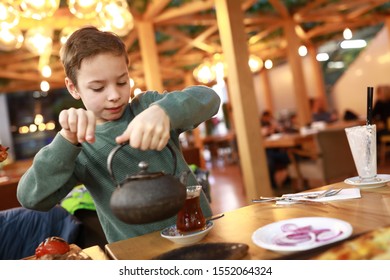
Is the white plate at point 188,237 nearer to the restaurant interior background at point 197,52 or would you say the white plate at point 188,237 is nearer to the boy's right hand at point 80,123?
the boy's right hand at point 80,123

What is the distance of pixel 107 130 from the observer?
4.26 feet

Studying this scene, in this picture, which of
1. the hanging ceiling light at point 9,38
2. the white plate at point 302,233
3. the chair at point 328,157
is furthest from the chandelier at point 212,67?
the white plate at point 302,233

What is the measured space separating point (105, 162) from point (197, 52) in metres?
8.71

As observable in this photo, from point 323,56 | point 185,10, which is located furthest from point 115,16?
point 323,56

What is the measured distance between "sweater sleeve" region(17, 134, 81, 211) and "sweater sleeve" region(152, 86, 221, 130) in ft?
0.95

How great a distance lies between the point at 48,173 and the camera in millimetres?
1088

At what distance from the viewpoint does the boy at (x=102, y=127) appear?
95cm

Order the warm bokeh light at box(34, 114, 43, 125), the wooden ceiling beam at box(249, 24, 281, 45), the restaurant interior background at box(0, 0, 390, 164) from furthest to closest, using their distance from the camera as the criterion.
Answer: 1. the warm bokeh light at box(34, 114, 43, 125)
2. the wooden ceiling beam at box(249, 24, 281, 45)
3. the restaurant interior background at box(0, 0, 390, 164)

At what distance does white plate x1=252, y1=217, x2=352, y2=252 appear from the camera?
2.55 ft

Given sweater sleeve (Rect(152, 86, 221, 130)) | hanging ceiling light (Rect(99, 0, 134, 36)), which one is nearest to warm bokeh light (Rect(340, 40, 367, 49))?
hanging ceiling light (Rect(99, 0, 134, 36))

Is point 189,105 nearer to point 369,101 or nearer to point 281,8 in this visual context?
point 369,101

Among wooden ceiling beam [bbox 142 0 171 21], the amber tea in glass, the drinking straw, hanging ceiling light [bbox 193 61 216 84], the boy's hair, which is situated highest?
wooden ceiling beam [bbox 142 0 171 21]

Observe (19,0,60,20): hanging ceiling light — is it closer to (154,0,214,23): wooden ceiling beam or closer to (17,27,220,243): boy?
(17,27,220,243): boy
